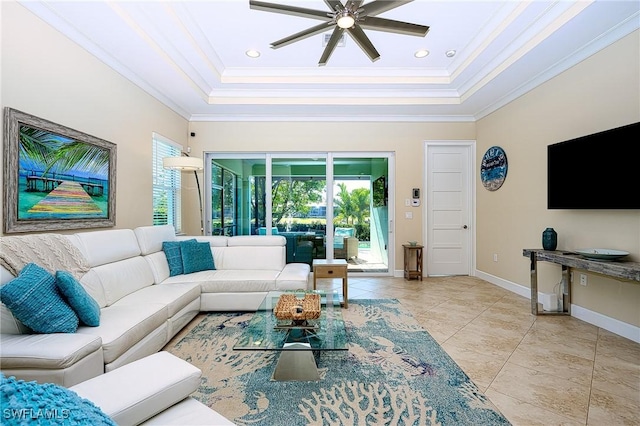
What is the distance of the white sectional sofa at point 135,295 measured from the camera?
5.08 ft

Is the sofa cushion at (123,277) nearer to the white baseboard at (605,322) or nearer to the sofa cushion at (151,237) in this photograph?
the sofa cushion at (151,237)

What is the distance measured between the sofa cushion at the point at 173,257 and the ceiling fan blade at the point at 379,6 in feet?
10.4

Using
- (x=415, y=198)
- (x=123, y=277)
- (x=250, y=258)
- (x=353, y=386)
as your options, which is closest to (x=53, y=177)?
(x=123, y=277)

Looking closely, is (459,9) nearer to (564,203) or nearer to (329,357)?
(564,203)

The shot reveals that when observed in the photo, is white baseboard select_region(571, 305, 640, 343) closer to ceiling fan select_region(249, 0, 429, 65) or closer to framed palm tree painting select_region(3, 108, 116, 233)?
ceiling fan select_region(249, 0, 429, 65)

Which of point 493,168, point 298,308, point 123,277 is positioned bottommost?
point 298,308

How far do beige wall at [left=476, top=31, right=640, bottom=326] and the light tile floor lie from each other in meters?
0.44

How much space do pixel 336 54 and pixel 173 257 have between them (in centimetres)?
326

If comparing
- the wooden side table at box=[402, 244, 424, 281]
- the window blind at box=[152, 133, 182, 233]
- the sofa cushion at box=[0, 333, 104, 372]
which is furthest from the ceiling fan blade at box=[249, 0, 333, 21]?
the wooden side table at box=[402, 244, 424, 281]

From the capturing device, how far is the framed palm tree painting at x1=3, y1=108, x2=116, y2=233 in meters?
2.21

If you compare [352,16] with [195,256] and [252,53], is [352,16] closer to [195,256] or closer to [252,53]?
[252,53]

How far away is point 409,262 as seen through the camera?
5.18 metres

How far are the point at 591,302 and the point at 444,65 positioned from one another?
11.1 feet

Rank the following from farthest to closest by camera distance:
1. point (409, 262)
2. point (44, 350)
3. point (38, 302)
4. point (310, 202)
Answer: point (310, 202), point (409, 262), point (38, 302), point (44, 350)
